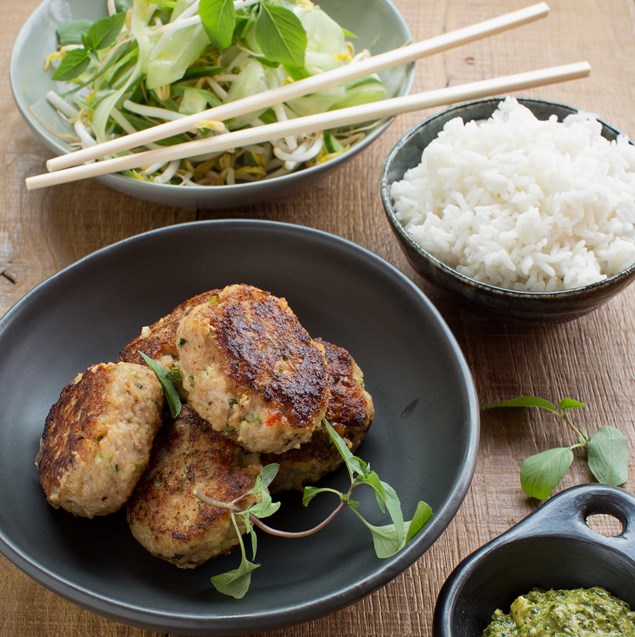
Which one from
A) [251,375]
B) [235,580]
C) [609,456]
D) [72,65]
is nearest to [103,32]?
[72,65]

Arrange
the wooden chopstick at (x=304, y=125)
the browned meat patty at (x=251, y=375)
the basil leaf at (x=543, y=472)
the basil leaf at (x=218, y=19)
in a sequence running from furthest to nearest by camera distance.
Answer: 1. the basil leaf at (x=218, y=19)
2. the wooden chopstick at (x=304, y=125)
3. the basil leaf at (x=543, y=472)
4. the browned meat patty at (x=251, y=375)

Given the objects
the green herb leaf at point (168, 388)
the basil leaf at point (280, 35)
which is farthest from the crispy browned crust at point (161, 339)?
the basil leaf at point (280, 35)

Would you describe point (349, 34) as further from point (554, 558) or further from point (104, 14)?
point (554, 558)

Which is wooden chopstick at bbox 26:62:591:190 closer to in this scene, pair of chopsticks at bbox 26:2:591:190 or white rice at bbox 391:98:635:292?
pair of chopsticks at bbox 26:2:591:190

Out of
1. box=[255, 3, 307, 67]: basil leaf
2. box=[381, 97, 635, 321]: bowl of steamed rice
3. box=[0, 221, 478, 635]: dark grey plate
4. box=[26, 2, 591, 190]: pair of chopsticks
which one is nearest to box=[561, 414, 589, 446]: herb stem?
box=[381, 97, 635, 321]: bowl of steamed rice

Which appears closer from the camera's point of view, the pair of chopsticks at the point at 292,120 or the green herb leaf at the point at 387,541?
the green herb leaf at the point at 387,541

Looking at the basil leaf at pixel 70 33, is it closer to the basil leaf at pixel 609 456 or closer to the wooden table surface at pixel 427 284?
the wooden table surface at pixel 427 284
